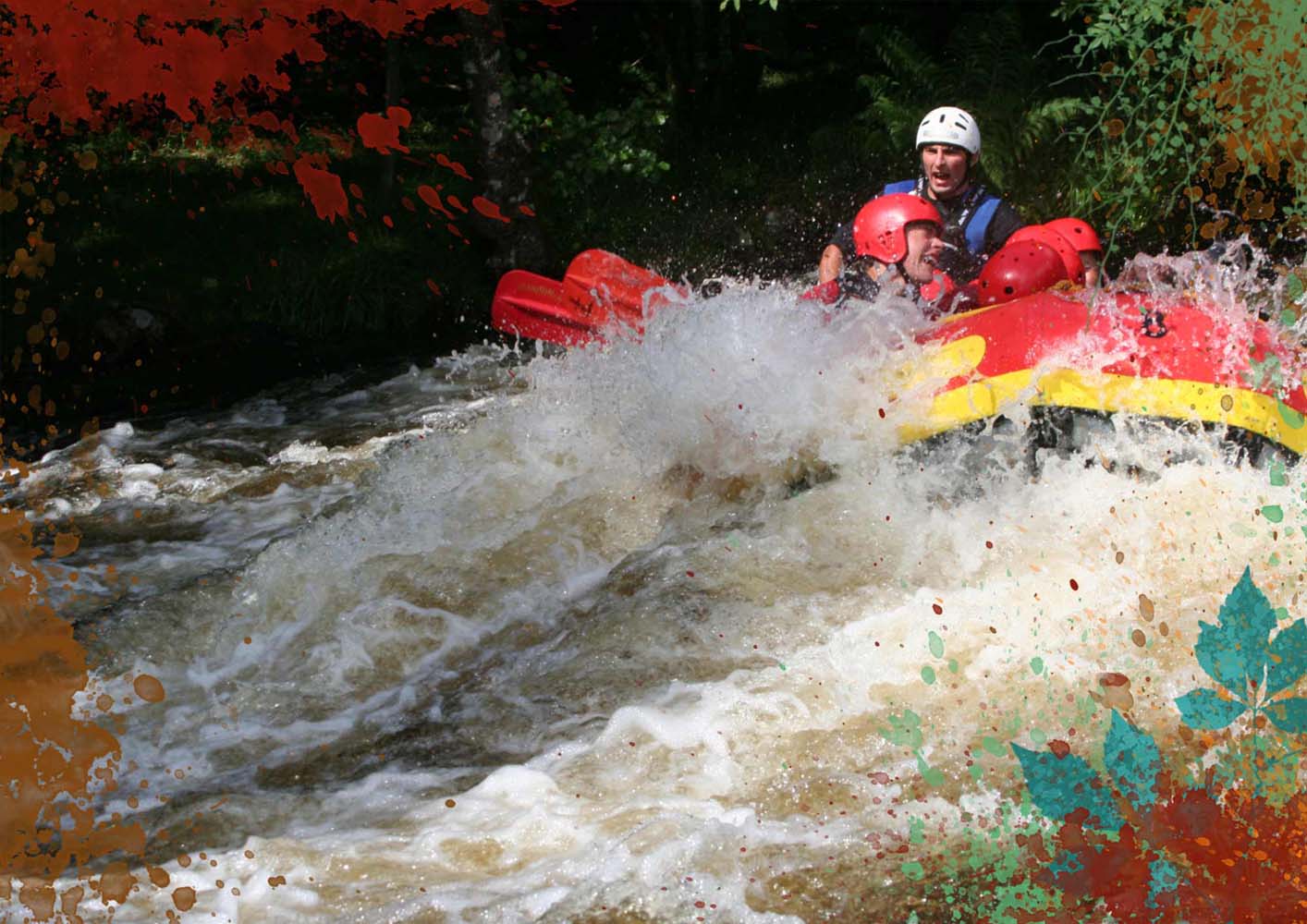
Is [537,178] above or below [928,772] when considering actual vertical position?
above

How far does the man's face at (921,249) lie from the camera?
5109 millimetres

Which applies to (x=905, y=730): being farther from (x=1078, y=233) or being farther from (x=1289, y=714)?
(x=1078, y=233)

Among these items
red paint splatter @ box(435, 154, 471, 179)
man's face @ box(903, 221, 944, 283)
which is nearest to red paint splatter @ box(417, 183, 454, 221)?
red paint splatter @ box(435, 154, 471, 179)

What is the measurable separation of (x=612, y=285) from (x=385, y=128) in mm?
3782

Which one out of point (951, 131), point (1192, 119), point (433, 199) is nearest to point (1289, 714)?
point (951, 131)

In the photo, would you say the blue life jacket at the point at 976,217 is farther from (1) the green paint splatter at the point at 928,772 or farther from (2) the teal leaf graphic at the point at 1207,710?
(1) the green paint splatter at the point at 928,772

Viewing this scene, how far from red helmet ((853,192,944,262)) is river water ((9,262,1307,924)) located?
1.25ft

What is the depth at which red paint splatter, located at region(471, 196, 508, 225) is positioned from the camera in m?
7.98

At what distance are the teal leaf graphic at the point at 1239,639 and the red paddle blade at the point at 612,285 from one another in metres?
2.84

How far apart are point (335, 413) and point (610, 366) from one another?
1845mm

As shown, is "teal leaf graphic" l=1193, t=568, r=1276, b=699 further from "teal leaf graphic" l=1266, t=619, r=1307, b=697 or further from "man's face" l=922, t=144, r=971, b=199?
"man's face" l=922, t=144, r=971, b=199

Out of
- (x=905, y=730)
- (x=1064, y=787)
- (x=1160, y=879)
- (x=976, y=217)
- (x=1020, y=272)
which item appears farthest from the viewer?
(x=976, y=217)

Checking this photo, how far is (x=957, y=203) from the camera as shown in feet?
17.9

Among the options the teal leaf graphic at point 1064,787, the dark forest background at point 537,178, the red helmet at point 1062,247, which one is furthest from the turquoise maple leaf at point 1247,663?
the dark forest background at point 537,178
